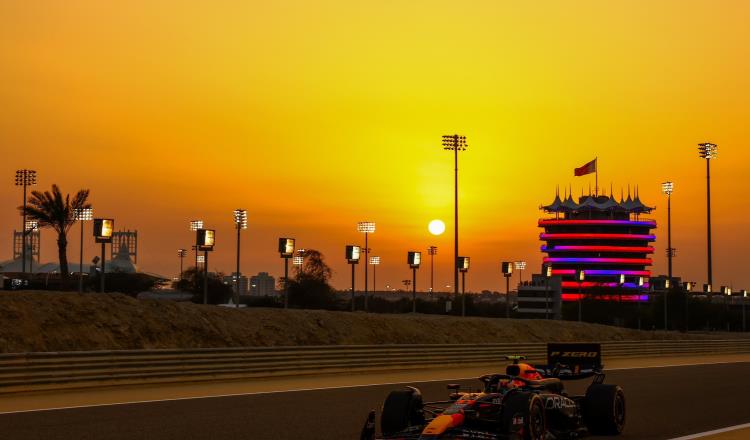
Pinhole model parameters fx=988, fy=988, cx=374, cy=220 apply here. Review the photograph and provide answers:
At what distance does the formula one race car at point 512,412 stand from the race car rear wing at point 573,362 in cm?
2

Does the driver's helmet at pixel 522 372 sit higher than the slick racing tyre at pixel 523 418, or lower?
higher

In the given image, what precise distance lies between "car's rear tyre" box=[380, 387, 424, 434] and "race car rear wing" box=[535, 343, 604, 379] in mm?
3124

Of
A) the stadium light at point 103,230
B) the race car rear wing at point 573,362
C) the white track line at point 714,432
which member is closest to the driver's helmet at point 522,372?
the race car rear wing at point 573,362

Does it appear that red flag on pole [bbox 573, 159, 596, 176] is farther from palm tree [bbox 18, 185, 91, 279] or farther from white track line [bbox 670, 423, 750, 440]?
white track line [bbox 670, 423, 750, 440]

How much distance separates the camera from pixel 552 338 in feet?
156

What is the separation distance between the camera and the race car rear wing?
14742 millimetres

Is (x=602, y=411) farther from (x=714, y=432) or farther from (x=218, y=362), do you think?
(x=218, y=362)

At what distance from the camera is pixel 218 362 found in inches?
933

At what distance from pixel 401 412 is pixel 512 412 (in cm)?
150

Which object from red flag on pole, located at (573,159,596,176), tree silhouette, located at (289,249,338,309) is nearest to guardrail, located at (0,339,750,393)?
tree silhouette, located at (289,249,338,309)

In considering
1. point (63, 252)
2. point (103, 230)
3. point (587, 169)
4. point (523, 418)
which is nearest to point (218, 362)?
point (523, 418)

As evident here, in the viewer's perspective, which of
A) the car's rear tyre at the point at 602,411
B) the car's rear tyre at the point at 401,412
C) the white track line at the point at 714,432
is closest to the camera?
the car's rear tyre at the point at 401,412

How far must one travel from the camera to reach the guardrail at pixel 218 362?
19.8 m

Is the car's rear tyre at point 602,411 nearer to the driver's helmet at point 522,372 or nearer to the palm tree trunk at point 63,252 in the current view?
the driver's helmet at point 522,372
